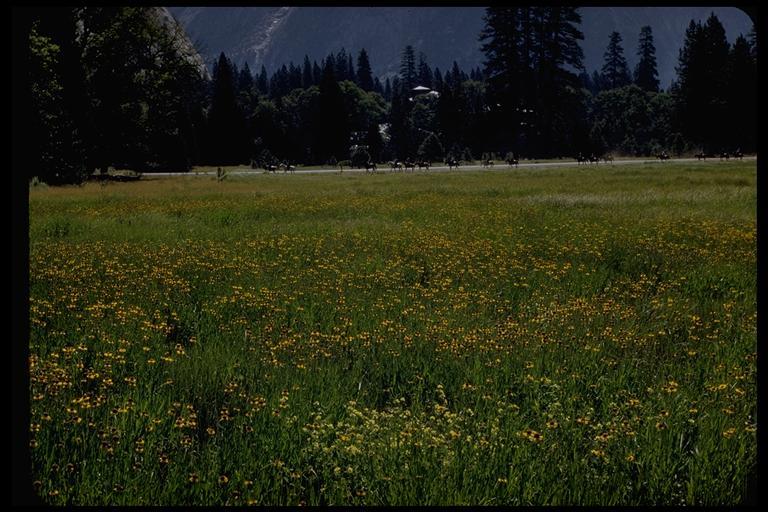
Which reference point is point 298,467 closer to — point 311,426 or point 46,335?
point 311,426

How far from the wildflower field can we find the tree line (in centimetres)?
2551

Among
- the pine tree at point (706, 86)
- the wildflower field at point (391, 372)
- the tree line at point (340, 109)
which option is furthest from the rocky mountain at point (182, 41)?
the pine tree at point (706, 86)

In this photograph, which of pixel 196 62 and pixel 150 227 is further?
pixel 196 62

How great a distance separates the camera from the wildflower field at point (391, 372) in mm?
3330

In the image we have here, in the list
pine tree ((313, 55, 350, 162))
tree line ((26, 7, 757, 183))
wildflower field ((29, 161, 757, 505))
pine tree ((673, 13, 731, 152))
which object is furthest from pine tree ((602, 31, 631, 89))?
wildflower field ((29, 161, 757, 505))

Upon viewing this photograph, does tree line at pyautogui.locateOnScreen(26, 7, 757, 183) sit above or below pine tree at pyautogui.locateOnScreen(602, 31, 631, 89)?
below

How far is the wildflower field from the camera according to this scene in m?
3.33

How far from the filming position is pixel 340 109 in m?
82.8

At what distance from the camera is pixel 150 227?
47.3 feet

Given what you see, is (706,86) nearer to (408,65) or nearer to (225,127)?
(225,127)

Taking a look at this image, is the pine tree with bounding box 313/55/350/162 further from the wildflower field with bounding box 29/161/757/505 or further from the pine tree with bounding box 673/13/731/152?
the wildflower field with bounding box 29/161/757/505

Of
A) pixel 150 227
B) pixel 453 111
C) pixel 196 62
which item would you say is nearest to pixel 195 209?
pixel 150 227

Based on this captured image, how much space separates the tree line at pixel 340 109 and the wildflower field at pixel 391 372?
25515mm

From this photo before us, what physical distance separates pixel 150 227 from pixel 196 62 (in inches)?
1703
